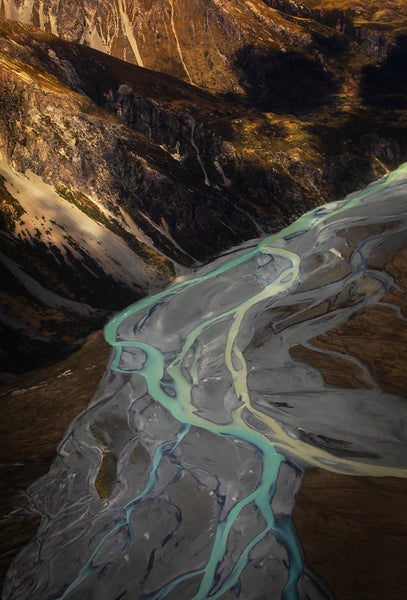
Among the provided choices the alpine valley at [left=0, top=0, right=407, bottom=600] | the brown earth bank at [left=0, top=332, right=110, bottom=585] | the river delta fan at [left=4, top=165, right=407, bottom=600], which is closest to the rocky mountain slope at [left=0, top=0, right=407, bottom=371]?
the alpine valley at [left=0, top=0, right=407, bottom=600]

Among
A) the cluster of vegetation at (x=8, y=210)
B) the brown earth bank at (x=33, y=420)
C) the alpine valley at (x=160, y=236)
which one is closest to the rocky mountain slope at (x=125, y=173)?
the cluster of vegetation at (x=8, y=210)

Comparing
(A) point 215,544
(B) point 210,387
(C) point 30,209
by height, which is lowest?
(B) point 210,387

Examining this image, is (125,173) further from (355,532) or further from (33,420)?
(355,532)

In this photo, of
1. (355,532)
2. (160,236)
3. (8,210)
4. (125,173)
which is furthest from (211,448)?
(125,173)

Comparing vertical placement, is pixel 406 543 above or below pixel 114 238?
below

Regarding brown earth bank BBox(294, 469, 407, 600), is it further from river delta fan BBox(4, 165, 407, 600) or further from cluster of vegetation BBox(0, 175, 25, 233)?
cluster of vegetation BBox(0, 175, 25, 233)

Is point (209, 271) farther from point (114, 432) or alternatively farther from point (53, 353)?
point (114, 432)

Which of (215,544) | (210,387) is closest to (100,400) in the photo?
(210,387)

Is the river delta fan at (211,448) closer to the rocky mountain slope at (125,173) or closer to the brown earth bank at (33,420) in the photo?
the brown earth bank at (33,420)
